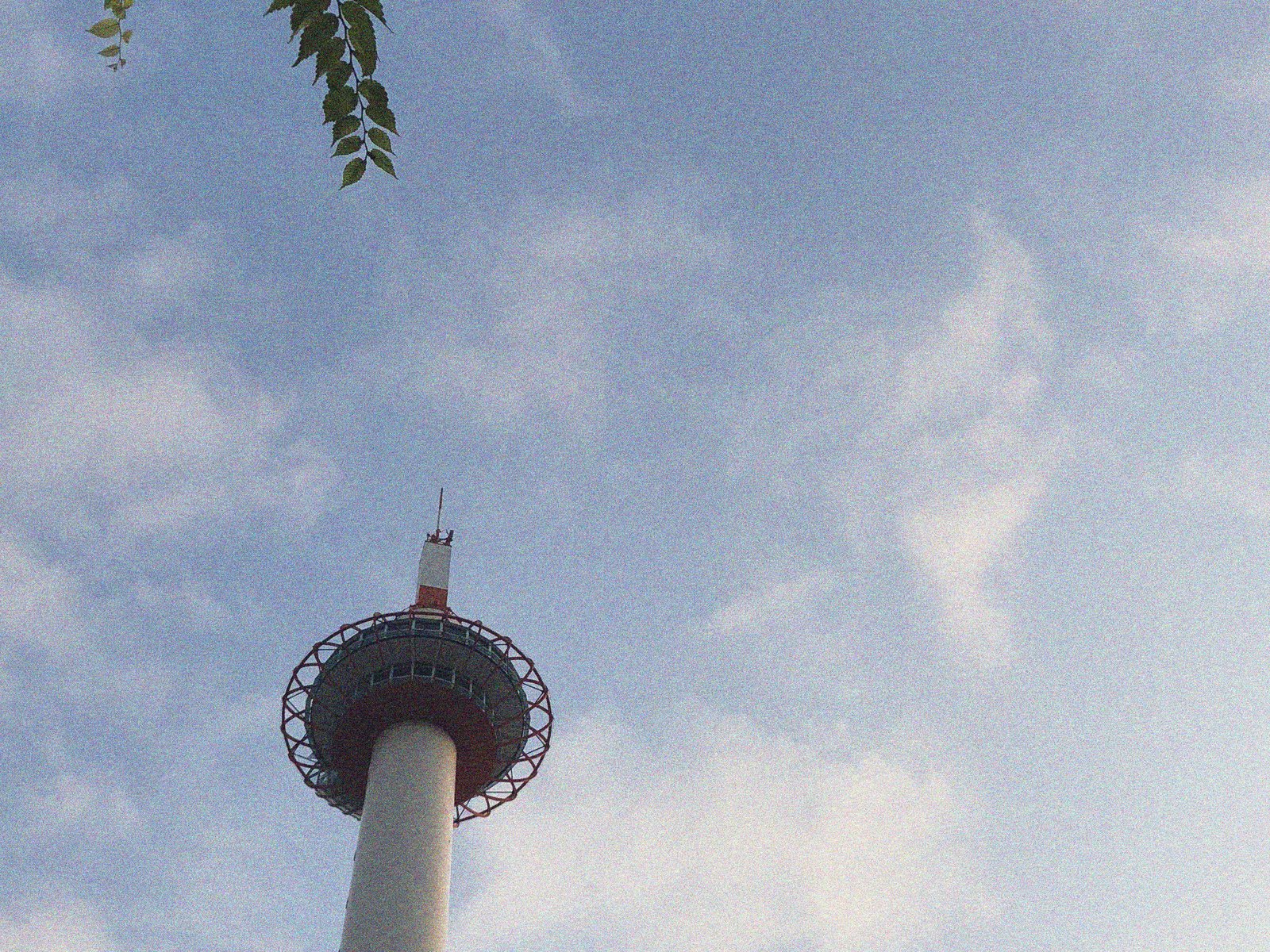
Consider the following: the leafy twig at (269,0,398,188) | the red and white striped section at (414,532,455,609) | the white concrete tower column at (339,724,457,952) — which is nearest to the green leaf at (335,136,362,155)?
the leafy twig at (269,0,398,188)

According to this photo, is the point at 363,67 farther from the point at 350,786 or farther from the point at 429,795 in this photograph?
the point at 350,786

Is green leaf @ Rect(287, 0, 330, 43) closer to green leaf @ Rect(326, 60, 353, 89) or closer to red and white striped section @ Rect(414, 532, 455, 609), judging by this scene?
green leaf @ Rect(326, 60, 353, 89)

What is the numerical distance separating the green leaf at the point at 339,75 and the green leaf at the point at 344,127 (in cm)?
21

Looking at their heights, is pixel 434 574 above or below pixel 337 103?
above

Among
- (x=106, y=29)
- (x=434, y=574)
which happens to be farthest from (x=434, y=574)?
(x=106, y=29)

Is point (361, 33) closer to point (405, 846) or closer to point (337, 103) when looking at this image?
point (337, 103)

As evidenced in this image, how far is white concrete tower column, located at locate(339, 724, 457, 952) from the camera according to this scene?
5025 cm

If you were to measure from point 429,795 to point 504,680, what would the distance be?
7564 mm

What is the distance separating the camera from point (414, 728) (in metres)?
58.8

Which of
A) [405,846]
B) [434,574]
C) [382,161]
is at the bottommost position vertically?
[382,161]

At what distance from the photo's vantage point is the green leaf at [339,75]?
7.84 meters

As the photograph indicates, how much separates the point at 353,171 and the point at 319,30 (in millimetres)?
914

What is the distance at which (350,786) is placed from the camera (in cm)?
6144

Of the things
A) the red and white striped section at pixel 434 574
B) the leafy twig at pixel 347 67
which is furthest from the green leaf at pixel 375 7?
the red and white striped section at pixel 434 574
